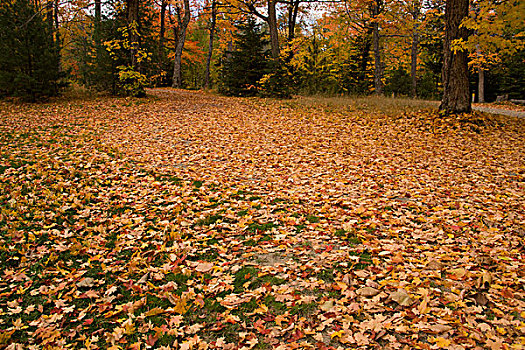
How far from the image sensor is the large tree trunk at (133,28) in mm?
13406

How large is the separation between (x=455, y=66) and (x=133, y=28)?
12246 millimetres

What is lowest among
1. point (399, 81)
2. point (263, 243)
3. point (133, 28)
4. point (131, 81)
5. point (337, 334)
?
→ point (337, 334)

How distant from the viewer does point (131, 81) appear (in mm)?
14539

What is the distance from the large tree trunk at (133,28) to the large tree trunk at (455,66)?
461 inches

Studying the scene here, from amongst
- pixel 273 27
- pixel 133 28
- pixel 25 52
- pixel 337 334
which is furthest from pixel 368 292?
pixel 273 27

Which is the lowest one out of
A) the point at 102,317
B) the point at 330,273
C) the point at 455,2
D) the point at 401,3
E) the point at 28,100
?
the point at 102,317

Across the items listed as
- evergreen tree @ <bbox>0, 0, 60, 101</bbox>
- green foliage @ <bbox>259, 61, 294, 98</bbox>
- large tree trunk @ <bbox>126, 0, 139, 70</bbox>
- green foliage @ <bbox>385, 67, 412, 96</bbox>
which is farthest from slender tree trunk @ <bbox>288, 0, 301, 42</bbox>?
evergreen tree @ <bbox>0, 0, 60, 101</bbox>

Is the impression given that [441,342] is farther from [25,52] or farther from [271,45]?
[271,45]

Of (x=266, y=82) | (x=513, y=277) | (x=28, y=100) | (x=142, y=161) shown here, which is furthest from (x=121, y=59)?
(x=513, y=277)

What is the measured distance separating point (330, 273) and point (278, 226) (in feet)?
3.75

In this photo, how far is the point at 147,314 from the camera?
9.16ft

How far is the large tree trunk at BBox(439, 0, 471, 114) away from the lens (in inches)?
354

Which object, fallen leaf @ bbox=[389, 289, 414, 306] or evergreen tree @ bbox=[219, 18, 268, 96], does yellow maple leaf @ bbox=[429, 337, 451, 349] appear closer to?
fallen leaf @ bbox=[389, 289, 414, 306]

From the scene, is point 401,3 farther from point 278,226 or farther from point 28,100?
point 28,100
